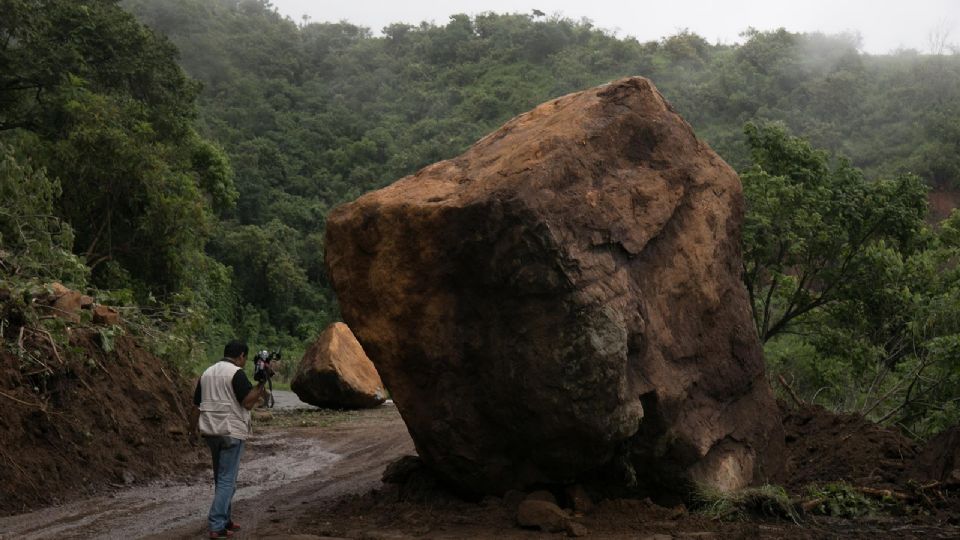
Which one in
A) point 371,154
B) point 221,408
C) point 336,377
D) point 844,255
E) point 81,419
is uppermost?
point 371,154

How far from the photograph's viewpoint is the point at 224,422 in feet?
23.2

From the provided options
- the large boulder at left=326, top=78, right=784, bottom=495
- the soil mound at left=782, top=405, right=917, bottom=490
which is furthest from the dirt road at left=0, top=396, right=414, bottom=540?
the soil mound at left=782, top=405, right=917, bottom=490

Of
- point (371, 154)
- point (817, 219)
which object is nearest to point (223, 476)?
point (817, 219)

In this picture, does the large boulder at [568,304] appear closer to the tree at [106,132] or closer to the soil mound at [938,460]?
the soil mound at [938,460]

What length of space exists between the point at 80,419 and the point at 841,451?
7.79m

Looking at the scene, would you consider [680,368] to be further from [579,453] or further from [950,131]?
[950,131]

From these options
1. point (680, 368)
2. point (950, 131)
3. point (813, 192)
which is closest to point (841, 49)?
point (950, 131)

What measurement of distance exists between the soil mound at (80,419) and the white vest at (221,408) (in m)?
2.51

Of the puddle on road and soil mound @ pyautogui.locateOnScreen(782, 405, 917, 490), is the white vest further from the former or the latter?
soil mound @ pyautogui.locateOnScreen(782, 405, 917, 490)

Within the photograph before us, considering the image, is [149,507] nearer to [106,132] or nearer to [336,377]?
[336,377]

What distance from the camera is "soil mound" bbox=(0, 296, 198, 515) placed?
8.85 meters

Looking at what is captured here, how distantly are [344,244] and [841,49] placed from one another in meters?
57.5

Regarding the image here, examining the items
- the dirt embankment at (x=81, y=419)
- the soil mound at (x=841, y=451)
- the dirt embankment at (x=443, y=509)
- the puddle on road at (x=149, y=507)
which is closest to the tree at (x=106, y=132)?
the dirt embankment at (x=81, y=419)

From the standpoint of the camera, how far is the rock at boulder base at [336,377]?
19109 mm
